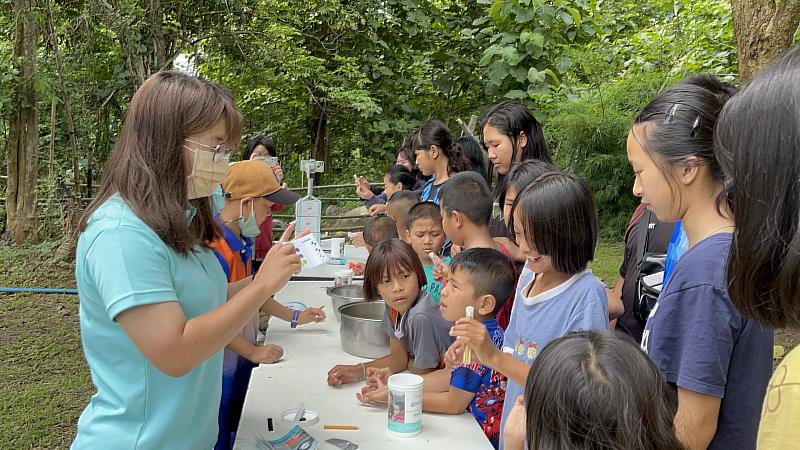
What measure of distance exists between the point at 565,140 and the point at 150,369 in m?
7.40

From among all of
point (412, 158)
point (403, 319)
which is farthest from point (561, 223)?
point (412, 158)

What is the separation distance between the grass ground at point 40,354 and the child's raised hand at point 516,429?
3.05 metres

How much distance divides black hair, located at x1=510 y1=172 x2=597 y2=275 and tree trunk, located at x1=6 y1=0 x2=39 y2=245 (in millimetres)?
6741

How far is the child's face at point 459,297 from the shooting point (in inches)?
82.3

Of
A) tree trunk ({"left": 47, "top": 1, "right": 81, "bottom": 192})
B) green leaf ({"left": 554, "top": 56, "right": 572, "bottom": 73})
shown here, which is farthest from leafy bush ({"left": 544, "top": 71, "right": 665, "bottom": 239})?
tree trunk ({"left": 47, "top": 1, "right": 81, "bottom": 192})

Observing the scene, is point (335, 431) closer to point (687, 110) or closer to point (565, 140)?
point (687, 110)

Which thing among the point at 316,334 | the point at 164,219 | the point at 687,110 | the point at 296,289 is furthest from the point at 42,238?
the point at 687,110

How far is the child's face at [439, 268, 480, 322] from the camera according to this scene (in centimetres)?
209

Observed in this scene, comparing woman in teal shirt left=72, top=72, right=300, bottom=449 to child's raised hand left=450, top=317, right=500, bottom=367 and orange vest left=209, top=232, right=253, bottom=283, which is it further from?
orange vest left=209, top=232, right=253, bottom=283

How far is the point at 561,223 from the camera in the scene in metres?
1.79

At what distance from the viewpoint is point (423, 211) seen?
318cm

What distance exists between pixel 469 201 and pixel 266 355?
1.07 meters

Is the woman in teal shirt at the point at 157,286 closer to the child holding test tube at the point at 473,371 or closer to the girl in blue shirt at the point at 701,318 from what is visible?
the child holding test tube at the point at 473,371

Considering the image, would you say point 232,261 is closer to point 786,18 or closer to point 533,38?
point 786,18
